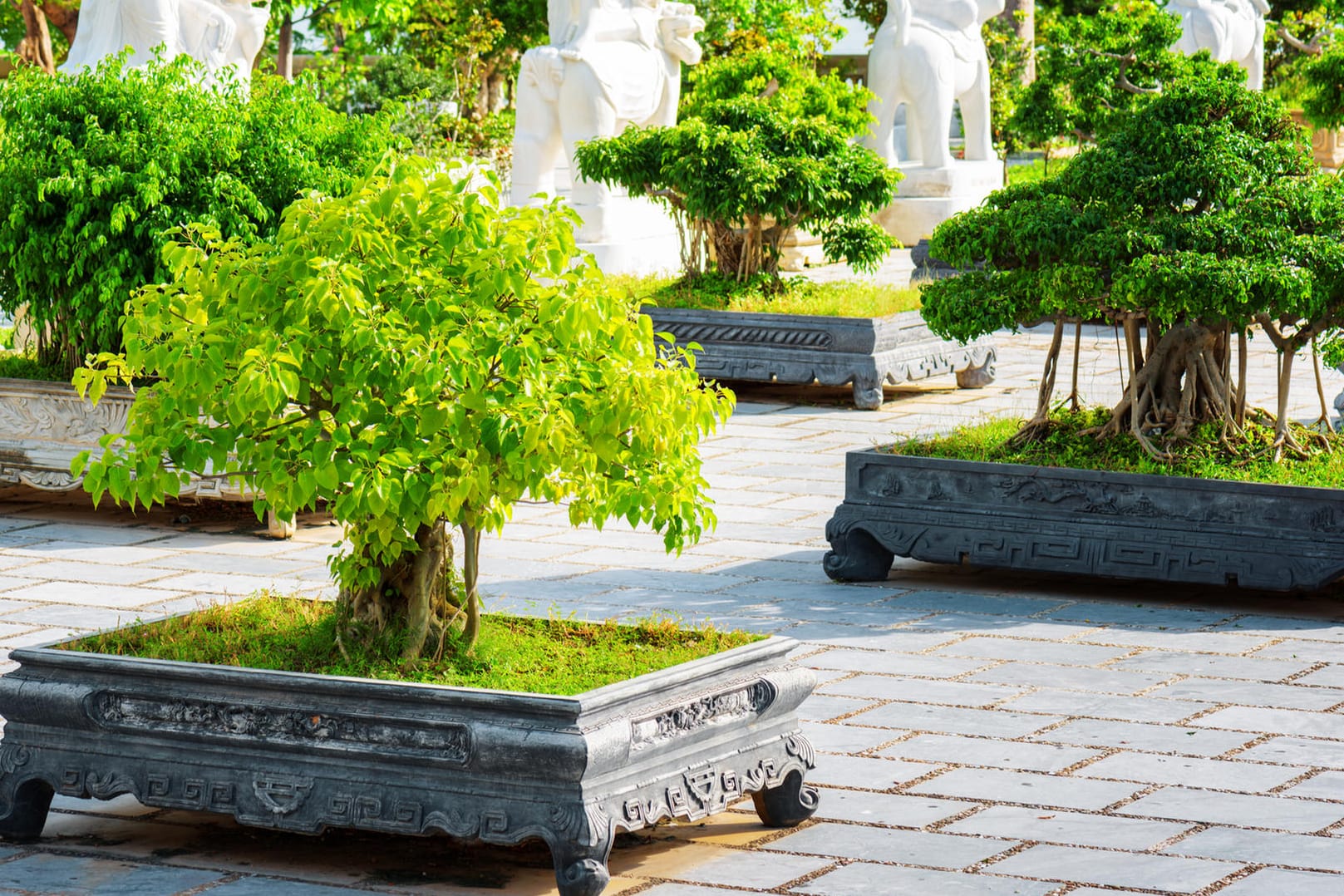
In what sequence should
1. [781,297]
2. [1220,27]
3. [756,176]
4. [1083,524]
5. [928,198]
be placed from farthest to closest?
[1220,27], [928,198], [781,297], [756,176], [1083,524]

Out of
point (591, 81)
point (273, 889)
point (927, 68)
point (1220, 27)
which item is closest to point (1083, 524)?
point (273, 889)

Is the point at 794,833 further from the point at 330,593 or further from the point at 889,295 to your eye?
the point at 889,295

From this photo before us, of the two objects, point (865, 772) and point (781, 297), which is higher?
point (781, 297)

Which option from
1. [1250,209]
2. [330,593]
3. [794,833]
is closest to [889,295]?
[1250,209]

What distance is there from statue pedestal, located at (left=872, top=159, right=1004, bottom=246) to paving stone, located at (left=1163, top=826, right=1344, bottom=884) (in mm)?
15330

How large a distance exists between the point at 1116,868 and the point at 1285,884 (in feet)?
1.22

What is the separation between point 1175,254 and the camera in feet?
25.0

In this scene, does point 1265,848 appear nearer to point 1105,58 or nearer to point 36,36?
point 1105,58

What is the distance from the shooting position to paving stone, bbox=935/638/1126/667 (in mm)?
6801

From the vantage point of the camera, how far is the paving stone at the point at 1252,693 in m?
6.23

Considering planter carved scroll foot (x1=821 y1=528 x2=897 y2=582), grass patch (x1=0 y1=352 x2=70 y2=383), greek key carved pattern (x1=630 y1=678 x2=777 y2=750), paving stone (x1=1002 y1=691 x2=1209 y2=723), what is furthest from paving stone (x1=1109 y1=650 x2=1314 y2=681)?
grass patch (x1=0 y1=352 x2=70 y2=383)

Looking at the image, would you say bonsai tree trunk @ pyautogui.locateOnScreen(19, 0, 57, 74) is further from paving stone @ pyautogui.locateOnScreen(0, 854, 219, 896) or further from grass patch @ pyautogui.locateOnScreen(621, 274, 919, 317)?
paving stone @ pyautogui.locateOnScreen(0, 854, 219, 896)

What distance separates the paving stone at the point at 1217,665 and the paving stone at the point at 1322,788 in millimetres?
1050

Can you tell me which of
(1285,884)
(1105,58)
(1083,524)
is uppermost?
(1105,58)
